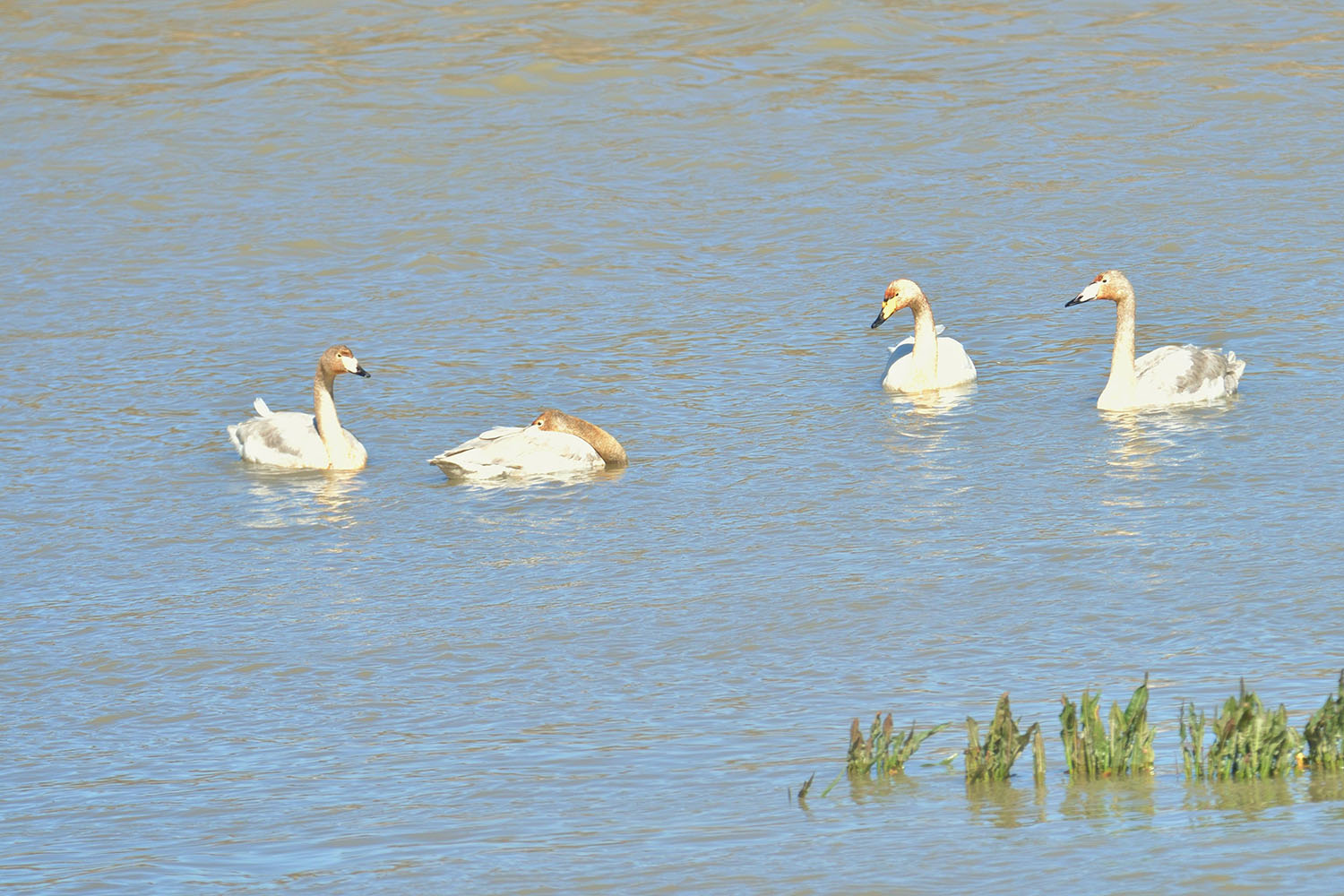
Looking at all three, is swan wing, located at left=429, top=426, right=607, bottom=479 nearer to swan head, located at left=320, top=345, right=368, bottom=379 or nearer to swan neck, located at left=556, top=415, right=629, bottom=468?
swan neck, located at left=556, top=415, right=629, bottom=468

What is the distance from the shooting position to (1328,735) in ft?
19.2

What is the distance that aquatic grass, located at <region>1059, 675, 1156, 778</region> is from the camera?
5.89 meters

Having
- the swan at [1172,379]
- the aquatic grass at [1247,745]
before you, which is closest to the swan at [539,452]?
the swan at [1172,379]

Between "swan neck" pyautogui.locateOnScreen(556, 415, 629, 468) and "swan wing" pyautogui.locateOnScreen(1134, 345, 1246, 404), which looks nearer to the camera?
"swan neck" pyautogui.locateOnScreen(556, 415, 629, 468)

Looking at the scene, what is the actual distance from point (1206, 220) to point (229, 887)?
1291cm

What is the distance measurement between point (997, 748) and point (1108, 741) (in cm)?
33

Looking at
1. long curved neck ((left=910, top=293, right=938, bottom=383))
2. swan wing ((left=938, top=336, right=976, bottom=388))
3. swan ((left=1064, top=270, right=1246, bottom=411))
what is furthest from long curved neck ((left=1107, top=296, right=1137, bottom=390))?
long curved neck ((left=910, top=293, right=938, bottom=383))

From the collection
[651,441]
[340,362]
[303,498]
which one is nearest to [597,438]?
[651,441]

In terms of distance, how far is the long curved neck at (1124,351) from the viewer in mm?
12555

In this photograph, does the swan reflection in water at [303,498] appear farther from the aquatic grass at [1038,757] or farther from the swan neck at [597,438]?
the aquatic grass at [1038,757]

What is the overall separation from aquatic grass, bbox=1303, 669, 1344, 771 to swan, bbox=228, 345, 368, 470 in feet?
24.3

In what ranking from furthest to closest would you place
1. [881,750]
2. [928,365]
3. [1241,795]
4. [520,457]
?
[928,365]
[520,457]
[881,750]
[1241,795]

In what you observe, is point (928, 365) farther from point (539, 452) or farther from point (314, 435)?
point (314, 435)

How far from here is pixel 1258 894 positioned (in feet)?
16.6
